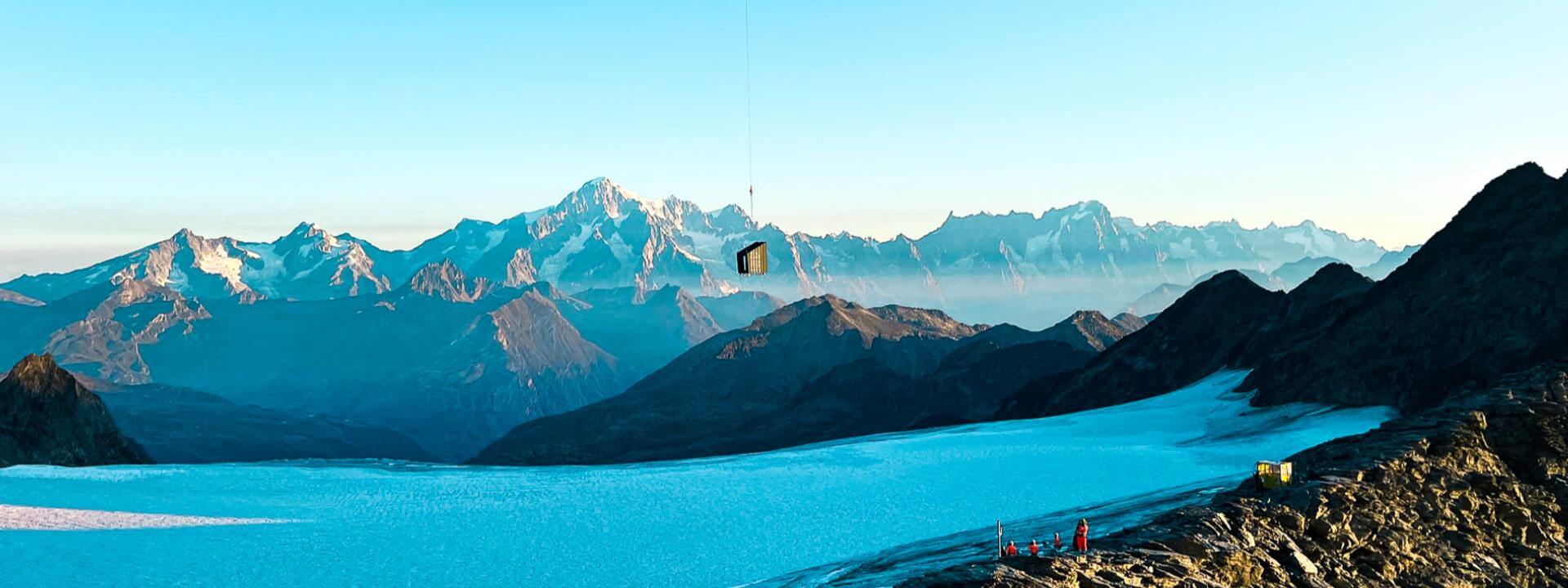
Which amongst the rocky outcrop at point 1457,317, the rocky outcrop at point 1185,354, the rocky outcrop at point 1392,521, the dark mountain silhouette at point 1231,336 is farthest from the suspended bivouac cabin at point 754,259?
the rocky outcrop at point 1185,354

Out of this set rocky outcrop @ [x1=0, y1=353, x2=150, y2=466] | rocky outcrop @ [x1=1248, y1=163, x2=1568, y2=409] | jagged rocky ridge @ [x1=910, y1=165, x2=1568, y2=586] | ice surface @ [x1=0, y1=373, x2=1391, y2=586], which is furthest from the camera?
rocky outcrop @ [x1=0, y1=353, x2=150, y2=466]

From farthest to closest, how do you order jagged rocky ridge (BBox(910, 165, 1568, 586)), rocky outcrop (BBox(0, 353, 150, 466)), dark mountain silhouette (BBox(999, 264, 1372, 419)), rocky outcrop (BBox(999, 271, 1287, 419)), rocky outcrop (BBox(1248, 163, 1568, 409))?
rocky outcrop (BBox(999, 271, 1287, 419)) < rocky outcrop (BBox(0, 353, 150, 466)) < dark mountain silhouette (BBox(999, 264, 1372, 419)) < rocky outcrop (BBox(1248, 163, 1568, 409)) < jagged rocky ridge (BBox(910, 165, 1568, 586))

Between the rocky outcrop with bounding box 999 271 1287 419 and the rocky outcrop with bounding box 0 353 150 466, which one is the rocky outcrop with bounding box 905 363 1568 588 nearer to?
the rocky outcrop with bounding box 999 271 1287 419

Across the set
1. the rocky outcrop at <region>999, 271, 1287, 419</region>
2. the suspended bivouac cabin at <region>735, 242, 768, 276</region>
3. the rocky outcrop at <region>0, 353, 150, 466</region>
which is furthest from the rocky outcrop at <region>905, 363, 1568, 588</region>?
the rocky outcrop at <region>0, 353, 150, 466</region>

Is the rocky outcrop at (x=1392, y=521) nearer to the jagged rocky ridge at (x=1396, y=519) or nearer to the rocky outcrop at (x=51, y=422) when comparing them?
the jagged rocky ridge at (x=1396, y=519)

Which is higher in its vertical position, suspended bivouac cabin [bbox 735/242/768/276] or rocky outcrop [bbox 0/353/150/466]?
suspended bivouac cabin [bbox 735/242/768/276]
